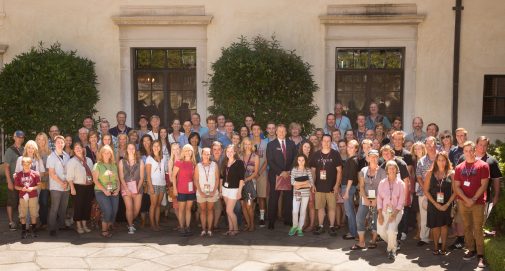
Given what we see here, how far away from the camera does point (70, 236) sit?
9656 millimetres

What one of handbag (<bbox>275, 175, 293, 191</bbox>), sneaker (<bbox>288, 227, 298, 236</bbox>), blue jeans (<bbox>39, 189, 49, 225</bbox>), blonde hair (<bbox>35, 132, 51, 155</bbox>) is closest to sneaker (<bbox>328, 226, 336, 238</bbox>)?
sneaker (<bbox>288, 227, 298, 236</bbox>)

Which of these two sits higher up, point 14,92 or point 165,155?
point 14,92

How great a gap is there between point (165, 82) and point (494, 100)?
8.20 m

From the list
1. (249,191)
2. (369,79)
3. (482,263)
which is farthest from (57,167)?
(369,79)

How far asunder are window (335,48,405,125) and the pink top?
5.55 m

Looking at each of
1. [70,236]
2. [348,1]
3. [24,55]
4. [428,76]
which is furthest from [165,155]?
[428,76]

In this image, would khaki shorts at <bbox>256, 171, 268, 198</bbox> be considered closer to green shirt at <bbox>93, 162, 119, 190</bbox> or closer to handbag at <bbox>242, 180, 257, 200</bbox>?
handbag at <bbox>242, 180, 257, 200</bbox>

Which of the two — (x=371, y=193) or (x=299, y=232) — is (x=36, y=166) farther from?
(x=371, y=193)

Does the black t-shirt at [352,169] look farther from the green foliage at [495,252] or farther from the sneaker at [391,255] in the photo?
the green foliage at [495,252]

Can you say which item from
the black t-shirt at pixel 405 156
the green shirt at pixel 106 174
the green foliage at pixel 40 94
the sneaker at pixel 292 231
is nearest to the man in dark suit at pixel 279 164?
the sneaker at pixel 292 231

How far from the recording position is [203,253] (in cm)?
870

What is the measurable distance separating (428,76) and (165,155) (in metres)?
6.95

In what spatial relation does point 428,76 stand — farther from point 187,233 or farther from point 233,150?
point 187,233

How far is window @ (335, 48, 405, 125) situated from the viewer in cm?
1380
